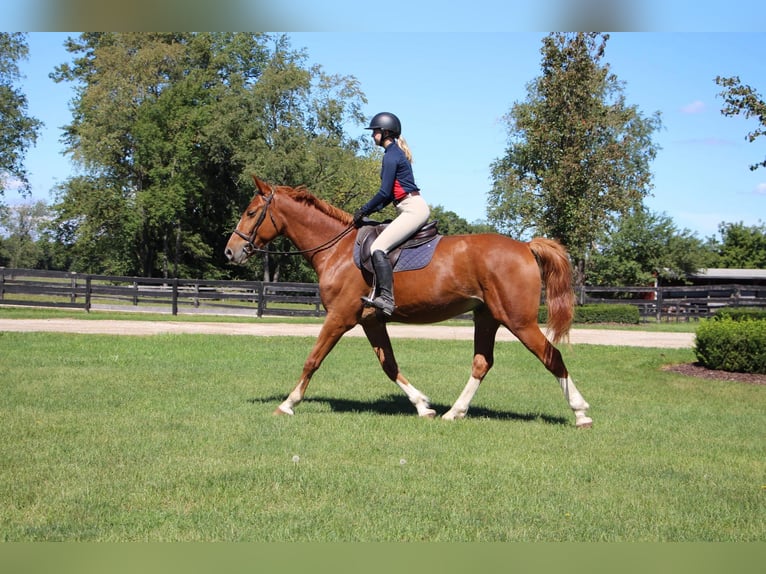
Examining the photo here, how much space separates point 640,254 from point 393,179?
55511 millimetres

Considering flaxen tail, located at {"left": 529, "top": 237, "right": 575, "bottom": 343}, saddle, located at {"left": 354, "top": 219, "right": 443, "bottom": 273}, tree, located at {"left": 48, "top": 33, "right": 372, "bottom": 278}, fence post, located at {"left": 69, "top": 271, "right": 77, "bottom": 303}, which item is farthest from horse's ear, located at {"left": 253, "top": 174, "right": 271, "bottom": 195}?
tree, located at {"left": 48, "top": 33, "right": 372, "bottom": 278}

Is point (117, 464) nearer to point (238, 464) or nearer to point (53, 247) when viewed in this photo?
point (238, 464)

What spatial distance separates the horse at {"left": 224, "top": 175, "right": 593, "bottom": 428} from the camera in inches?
346

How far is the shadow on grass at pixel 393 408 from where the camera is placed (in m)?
9.54

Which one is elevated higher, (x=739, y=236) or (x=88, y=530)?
(x=739, y=236)

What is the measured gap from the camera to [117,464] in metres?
6.44

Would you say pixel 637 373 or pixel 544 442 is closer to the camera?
pixel 544 442

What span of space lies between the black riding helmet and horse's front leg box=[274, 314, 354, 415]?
2.38 metres

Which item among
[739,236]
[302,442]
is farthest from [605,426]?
[739,236]

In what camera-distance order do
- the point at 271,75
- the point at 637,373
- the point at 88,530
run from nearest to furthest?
the point at 88,530
the point at 637,373
the point at 271,75

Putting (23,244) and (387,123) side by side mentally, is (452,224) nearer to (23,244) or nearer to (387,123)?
(23,244)

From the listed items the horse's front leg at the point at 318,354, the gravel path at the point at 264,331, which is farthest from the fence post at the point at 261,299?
the horse's front leg at the point at 318,354

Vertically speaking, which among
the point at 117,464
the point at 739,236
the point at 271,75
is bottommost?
the point at 117,464

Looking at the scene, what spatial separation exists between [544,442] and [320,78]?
47.9 metres
